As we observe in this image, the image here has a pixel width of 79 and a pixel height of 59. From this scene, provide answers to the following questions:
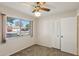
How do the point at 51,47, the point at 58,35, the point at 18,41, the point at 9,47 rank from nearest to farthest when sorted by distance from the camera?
the point at 9,47 < the point at 18,41 < the point at 58,35 < the point at 51,47

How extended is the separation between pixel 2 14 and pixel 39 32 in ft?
9.08

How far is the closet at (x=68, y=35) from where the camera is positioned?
3588 millimetres

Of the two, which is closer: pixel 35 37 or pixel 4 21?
pixel 4 21

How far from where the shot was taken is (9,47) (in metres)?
3.32

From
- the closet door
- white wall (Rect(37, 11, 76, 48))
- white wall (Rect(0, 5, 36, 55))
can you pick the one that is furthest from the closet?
white wall (Rect(0, 5, 36, 55))

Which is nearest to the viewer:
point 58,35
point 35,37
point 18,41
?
point 18,41

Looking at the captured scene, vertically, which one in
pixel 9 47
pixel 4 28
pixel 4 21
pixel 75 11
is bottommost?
pixel 9 47

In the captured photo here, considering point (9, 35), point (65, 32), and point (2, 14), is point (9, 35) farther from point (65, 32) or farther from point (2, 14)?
point (65, 32)

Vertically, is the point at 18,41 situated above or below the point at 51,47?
above

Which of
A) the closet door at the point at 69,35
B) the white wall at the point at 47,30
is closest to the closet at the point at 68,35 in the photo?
the closet door at the point at 69,35

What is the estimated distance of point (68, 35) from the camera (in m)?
3.78

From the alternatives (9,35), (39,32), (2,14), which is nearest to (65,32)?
(39,32)

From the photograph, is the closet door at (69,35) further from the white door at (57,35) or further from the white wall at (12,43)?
the white wall at (12,43)

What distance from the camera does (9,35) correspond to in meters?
3.42
